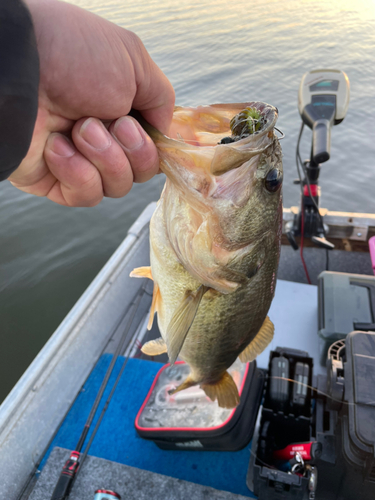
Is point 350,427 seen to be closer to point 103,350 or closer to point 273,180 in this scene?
point 273,180

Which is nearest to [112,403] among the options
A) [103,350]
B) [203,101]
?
[103,350]

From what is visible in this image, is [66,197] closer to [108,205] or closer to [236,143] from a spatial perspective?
[236,143]

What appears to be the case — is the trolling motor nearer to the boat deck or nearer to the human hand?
the boat deck

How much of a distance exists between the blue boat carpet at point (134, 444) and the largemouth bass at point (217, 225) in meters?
1.15

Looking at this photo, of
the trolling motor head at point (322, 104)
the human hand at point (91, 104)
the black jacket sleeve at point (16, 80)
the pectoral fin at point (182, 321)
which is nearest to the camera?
the black jacket sleeve at point (16, 80)

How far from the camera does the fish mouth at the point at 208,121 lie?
3.67ft

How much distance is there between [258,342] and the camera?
1753mm

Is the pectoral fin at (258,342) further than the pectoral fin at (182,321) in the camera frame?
Yes

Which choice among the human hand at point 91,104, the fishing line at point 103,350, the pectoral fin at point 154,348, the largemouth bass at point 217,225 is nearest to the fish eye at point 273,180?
the largemouth bass at point 217,225

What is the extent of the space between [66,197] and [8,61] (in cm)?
57

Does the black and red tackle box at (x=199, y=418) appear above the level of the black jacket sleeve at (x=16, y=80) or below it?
below

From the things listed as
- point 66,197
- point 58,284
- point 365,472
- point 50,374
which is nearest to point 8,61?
point 66,197

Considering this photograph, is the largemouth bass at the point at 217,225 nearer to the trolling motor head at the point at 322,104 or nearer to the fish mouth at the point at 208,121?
the fish mouth at the point at 208,121

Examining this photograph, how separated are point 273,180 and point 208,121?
28 cm
